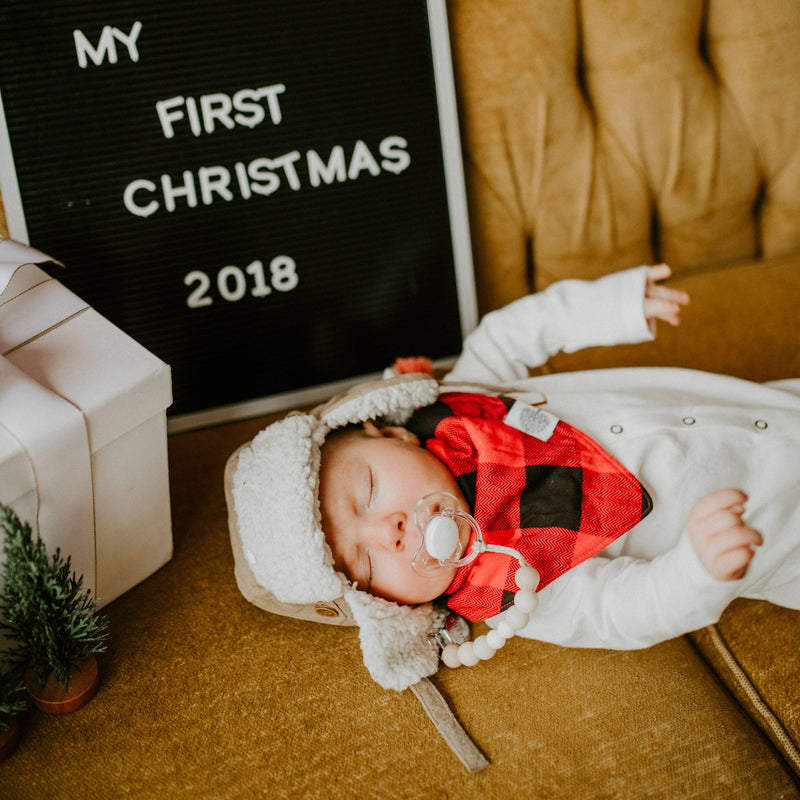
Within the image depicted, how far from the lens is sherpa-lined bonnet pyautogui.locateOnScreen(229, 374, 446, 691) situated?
0.80 metres

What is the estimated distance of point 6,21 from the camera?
91 centimetres

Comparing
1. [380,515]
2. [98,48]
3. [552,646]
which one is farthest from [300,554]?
[98,48]

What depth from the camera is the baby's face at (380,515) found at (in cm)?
85

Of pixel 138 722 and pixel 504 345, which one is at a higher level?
pixel 504 345

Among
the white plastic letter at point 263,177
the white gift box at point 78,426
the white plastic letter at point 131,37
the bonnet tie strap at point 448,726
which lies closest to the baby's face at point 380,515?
the bonnet tie strap at point 448,726

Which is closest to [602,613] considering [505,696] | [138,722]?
[505,696]

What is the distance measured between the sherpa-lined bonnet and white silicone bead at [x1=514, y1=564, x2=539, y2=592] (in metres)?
0.14

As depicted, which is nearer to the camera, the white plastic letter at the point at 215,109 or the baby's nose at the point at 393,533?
the baby's nose at the point at 393,533

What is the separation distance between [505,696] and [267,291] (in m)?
0.67

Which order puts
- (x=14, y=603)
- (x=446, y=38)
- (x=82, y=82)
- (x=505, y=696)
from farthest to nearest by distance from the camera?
(x=446, y=38), (x=82, y=82), (x=505, y=696), (x=14, y=603)

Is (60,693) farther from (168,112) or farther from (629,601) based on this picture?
(168,112)

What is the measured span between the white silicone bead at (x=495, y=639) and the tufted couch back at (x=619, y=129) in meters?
0.62

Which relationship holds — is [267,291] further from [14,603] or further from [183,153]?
[14,603]

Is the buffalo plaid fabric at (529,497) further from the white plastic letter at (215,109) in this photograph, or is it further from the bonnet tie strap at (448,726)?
the white plastic letter at (215,109)
